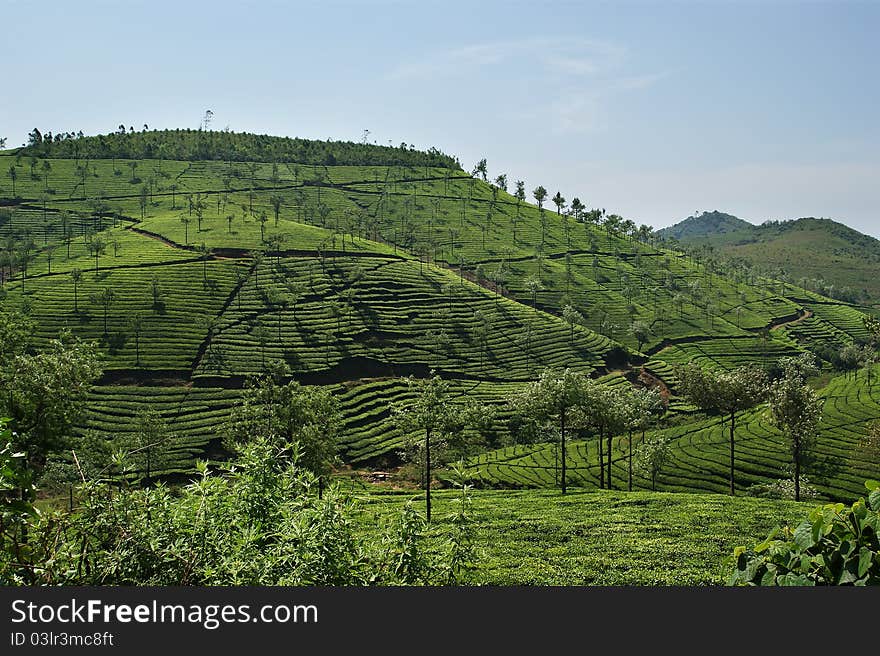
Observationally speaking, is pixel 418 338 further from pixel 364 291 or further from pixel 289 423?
pixel 289 423

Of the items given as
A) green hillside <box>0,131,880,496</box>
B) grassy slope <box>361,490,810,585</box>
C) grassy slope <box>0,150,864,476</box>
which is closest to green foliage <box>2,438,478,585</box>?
grassy slope <box>361,490,810,585</box>

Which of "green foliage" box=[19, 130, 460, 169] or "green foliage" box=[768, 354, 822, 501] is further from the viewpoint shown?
"green foliage" box=[19, 130, 460, 169]

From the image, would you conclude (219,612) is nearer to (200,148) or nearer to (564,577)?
(564,577)

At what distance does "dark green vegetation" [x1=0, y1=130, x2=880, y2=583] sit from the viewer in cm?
2594

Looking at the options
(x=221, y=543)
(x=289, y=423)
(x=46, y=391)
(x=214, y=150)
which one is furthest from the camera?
(x=214, y=150)

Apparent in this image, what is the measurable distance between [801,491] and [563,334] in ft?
185

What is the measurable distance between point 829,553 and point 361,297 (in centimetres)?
9020

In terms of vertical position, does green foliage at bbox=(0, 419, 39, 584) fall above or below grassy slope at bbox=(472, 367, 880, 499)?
above

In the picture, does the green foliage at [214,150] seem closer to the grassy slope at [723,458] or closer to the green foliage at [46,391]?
the grassy slope at [723,458]

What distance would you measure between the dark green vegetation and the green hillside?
0.50 m

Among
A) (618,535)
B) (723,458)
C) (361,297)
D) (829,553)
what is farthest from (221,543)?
(361,297)

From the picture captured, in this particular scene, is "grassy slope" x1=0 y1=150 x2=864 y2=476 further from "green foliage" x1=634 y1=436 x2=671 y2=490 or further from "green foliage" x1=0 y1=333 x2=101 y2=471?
"green foliage" x1=0 y1=333 x2=101 y2=471

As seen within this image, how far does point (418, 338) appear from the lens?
86.0 meters

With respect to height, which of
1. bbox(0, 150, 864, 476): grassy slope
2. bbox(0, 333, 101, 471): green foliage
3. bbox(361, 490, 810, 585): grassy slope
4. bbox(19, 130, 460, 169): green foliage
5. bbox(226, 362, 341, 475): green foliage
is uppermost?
bbox(19, 130, 460, 169): green foliage
